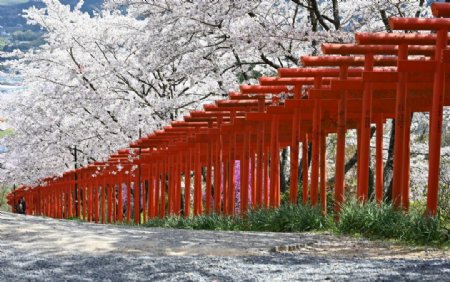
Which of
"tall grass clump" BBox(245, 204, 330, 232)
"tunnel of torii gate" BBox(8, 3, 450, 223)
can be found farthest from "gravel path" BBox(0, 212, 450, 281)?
"tunnel of torii gate" BBox(8, 3, 450, 223)

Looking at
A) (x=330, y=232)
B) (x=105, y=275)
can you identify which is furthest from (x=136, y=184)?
(x=105, y=275)

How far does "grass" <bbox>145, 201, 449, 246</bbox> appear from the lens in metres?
8.49

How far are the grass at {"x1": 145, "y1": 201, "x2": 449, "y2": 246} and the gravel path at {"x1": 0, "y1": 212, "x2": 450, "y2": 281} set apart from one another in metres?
0.38

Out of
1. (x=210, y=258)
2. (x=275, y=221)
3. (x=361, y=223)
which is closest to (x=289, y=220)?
(x=275, y=221)

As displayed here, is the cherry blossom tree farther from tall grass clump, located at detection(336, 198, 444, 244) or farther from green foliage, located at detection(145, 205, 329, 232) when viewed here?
tall grass clump, located at detection(336, 198, 444, 244)

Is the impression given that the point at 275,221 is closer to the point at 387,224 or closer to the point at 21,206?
the point at 387,224

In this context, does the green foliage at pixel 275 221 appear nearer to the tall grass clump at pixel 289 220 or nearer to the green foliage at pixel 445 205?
the tall grass clump at pixel 289 220

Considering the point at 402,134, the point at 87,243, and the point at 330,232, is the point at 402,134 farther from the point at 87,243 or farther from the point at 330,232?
Answer: the point at 87,243

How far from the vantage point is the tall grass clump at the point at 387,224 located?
8.45 m

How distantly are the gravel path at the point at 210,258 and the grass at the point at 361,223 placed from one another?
1.25 feet

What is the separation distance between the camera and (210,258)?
7473 mm

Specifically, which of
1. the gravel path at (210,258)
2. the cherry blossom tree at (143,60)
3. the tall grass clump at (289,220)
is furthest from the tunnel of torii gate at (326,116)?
the gravel path at (210,258)

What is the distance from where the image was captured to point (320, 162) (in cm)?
1399

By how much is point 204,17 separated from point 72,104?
1006cm
